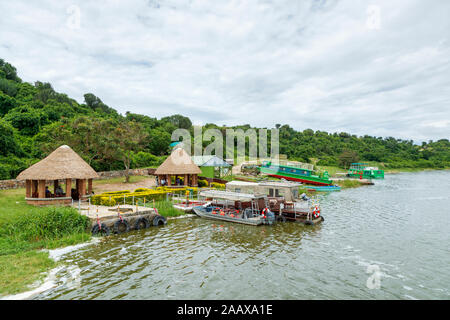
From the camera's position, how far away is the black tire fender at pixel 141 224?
21.0 meters

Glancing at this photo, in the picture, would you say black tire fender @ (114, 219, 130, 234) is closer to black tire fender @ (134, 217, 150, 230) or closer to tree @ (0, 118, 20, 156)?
black tire fender @ (134, 217, 150, 230)

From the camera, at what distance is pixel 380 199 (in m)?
40.0

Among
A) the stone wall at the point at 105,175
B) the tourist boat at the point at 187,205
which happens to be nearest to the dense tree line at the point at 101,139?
the stone wall at the point at 105,175

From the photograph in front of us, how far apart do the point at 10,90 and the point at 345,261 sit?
9043cm

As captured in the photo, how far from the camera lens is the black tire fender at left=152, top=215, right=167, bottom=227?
22266mm

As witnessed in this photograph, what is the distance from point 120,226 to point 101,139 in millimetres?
20390

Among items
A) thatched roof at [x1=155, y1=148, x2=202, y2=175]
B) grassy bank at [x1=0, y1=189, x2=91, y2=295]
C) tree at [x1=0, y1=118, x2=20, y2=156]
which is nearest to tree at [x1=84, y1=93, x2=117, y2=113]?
tree at [x1=0, y1=118, x2=20, y2=156]

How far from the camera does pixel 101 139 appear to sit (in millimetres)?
36875

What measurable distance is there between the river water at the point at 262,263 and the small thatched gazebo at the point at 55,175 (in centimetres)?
840

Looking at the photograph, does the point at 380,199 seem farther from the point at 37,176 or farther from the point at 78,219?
the point at 37,176

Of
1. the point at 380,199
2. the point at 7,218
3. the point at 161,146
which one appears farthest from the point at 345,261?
the point at 161,146

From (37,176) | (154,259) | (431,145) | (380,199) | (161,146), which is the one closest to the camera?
(154,259)

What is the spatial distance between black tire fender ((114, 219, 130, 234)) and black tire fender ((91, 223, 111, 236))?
56 centimetres

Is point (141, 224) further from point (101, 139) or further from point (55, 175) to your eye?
point (101, 139)
